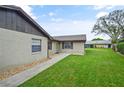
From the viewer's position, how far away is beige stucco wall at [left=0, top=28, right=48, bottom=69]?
784 centimetres

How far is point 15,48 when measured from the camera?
908 centimetres

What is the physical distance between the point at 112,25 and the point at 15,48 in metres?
32.6

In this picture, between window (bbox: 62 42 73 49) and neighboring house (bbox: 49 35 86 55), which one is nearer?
neighboring house (bbox: 49 35 86 55)

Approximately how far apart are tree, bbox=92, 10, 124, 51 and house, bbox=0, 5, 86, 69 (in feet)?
85.0

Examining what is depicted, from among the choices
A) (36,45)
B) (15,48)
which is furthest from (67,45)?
(15,48)

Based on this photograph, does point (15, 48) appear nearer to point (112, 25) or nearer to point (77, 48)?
point (77, 48)

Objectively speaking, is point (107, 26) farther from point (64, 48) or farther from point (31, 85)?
point (31, 85)

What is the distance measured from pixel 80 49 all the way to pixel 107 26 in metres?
18.7

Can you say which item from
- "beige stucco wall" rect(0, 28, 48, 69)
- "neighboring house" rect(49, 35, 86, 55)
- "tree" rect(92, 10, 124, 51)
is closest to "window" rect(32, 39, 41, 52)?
"beige stucco wall" rect(0, 28, 48, 69)

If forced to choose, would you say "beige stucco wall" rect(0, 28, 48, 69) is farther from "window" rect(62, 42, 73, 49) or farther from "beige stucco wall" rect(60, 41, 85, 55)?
"window" rect(62, 42, 73, 49)

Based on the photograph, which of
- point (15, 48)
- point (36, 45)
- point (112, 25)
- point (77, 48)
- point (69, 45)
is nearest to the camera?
point (15, 48)

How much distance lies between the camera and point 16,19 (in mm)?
9227

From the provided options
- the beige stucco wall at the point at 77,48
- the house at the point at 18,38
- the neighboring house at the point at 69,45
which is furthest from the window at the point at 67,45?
the house at the point at 18,38
